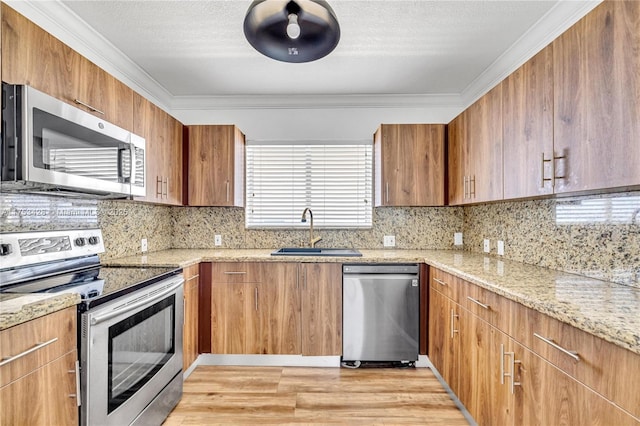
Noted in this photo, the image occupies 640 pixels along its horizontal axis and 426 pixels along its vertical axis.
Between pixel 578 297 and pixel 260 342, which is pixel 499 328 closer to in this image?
pixel 578 297

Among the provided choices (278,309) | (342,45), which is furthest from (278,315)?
(342,45)

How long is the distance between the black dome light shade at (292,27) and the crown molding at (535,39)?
1.49 m

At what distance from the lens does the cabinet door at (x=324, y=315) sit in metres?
2.51

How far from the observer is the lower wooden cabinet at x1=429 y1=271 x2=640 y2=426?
35.0 inches

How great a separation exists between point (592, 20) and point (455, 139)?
1.40 metres

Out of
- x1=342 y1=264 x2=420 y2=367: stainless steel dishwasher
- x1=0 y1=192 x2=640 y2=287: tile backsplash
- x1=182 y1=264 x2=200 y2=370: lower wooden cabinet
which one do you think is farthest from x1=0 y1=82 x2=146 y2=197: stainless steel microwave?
x1=342 y1=264 x2=420 y2=367: stainless steel dishwasher

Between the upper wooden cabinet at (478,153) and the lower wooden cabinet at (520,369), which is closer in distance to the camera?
the lower wooden cabinet at (520,369)

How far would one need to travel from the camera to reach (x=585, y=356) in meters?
0.98

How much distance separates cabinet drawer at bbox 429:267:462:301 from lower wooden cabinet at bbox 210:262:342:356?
2.34 ft

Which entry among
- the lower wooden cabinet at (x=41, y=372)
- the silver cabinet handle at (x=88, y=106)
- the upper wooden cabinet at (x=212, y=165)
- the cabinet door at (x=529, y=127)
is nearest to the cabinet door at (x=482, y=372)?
the cabinet door at (x=529, y=127)

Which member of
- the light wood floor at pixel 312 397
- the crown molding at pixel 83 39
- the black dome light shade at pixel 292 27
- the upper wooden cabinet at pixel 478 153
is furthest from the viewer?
the upper wooden cabinet at pixel 478 153

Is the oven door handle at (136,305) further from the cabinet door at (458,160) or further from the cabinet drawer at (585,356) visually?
the cabinet door at (458,160)

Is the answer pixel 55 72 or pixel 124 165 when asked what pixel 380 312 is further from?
pixel 55 72

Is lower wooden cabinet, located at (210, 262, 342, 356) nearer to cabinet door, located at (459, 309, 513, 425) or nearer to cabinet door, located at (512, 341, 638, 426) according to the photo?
cabinet door, located at (459, 309, 513, 425)
